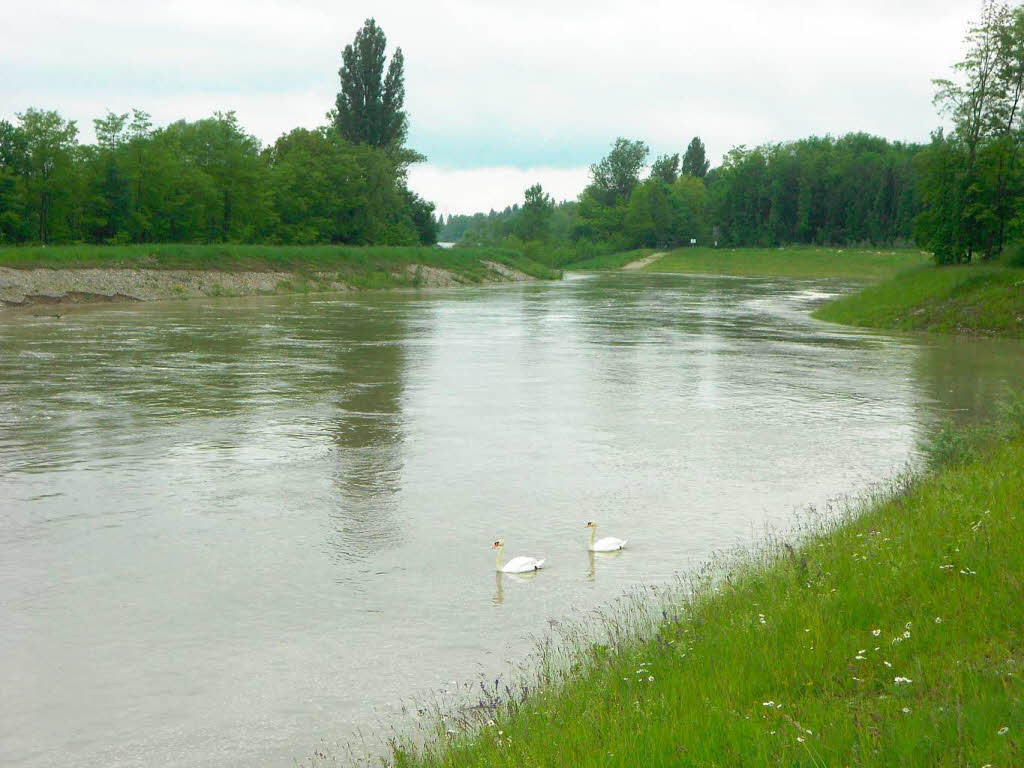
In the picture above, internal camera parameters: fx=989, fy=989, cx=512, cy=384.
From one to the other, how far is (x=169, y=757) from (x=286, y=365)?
22.4 metres

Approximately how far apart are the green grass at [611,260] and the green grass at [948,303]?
317 ft

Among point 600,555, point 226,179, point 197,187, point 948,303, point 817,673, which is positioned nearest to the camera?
point 817,673

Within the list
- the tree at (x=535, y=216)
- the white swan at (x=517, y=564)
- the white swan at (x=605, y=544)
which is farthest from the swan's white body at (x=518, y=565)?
the tree at (x=535, y=216)

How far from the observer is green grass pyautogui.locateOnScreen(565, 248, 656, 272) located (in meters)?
145

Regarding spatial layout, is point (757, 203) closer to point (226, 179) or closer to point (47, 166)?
point (226, 179)

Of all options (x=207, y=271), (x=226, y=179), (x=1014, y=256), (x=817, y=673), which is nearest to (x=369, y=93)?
(x=226, y=179)

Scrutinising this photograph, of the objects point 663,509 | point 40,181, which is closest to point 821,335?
point 663,509

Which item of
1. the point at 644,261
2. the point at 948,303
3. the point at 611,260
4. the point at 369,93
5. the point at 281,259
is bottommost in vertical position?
the point at 948,303

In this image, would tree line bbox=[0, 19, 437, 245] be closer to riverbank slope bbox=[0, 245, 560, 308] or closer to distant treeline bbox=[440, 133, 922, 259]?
riverbank slope bbox=[0, 245, 560, 308]

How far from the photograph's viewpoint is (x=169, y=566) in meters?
10.9

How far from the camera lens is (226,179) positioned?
85562 millimetres

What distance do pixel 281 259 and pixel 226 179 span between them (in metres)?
18.1

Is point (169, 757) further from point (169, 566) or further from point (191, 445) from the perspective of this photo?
point (191, 445)

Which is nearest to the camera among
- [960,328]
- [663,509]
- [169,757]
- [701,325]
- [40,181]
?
[169,757]
